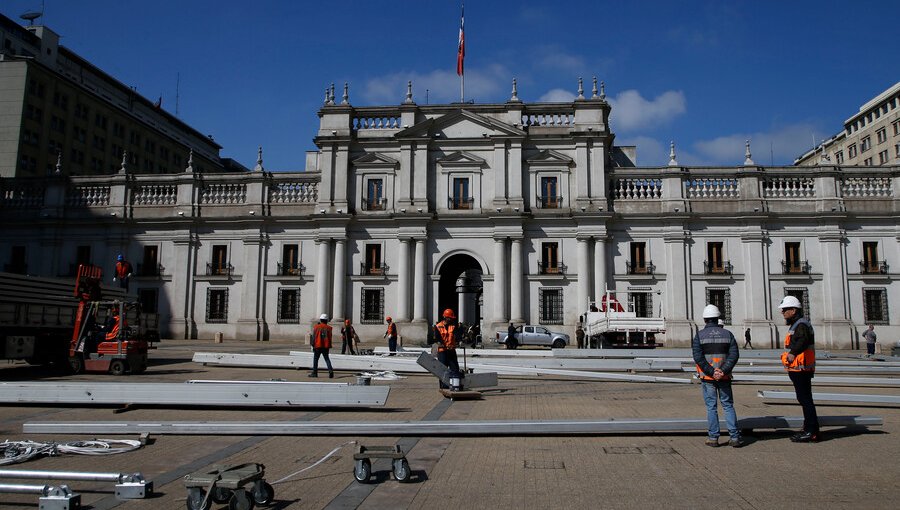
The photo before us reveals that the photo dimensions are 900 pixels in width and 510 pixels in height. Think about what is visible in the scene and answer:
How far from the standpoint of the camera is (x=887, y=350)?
3538cm

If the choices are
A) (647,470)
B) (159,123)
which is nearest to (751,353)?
(647,470)

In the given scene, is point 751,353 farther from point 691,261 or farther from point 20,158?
point 20,158

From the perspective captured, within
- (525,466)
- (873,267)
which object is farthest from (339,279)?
(525,466)

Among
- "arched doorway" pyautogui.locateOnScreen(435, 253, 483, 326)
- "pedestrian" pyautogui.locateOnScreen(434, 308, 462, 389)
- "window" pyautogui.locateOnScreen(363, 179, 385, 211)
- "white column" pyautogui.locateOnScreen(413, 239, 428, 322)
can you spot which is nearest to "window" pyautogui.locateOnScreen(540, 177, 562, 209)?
"arched doorway" pyautogui.locateOnScreen(435, 253, 483, 326)

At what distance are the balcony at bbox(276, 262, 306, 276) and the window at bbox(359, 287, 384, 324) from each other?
4.18 meters

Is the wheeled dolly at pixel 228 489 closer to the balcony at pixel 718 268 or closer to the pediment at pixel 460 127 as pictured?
the pediment at pixel 460 127

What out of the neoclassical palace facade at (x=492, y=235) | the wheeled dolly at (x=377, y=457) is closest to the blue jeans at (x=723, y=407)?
the wheeled dolly at (x=377, y=457)

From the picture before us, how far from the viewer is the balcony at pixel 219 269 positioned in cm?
4103

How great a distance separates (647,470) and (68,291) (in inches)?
834

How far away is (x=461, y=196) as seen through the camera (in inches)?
1578

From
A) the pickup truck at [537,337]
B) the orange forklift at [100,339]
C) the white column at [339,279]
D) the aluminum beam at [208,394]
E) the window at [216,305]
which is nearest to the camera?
the aluminum beam at [208,394]

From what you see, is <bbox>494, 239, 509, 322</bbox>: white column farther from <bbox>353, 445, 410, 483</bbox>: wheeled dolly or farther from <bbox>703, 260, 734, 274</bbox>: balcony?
<bbox>353, 445, 410, 483</bbox>: wheeled dolly

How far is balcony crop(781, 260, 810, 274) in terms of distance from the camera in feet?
124

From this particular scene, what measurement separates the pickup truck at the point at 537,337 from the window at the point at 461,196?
8.53 metres
